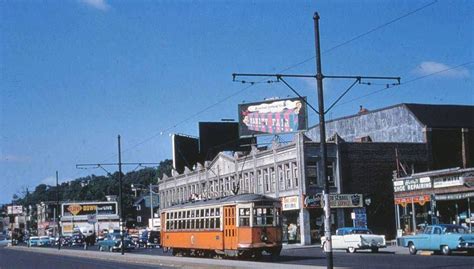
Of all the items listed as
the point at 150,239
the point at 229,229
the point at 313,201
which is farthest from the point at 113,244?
the point at 229,229

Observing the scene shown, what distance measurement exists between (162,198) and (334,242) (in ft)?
169

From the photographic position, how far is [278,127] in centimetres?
6419

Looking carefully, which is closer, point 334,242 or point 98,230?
point 334,242

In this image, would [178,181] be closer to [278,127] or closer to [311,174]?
[278,127]

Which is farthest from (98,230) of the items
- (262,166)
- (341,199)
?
(341,199)

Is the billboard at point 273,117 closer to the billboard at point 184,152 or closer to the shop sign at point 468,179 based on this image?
the billboard at point 184,152

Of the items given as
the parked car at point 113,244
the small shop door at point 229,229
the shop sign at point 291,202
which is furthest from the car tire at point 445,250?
the parked car at point 113,244

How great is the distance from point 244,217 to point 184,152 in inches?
2116

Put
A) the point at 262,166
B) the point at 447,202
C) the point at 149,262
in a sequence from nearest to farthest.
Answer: the point at 149,262 → the point at 447,202 → the point at 262,166

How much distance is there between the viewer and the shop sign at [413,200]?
47.8 m

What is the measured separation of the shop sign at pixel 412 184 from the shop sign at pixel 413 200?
642 mm

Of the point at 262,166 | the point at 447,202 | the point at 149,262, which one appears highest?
the point at 262,166

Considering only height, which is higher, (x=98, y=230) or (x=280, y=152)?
(x=280, y=152)

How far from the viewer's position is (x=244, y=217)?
34.4 metres
